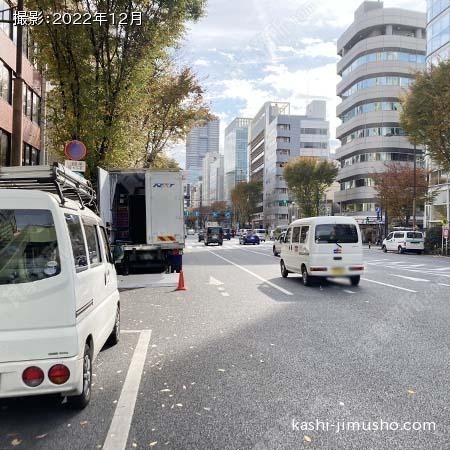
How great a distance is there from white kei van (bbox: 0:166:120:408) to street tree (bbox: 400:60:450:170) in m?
30.5

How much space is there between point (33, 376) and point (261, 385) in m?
2.20

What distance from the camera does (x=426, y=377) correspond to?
479 cm

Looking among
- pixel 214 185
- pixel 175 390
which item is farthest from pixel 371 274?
pixel 214 185

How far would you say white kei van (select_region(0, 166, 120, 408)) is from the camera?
3.34 m

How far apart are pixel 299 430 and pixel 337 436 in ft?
0.95

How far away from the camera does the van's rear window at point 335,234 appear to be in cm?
1239

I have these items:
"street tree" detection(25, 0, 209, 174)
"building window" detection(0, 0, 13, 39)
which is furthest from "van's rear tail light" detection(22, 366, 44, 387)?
"building window" detection(0, 0, 13, 39)

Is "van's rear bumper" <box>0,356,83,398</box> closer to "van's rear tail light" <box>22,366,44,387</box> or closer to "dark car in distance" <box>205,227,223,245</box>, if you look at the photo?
"van's rear tail light" <box>22,366,44,387</box>

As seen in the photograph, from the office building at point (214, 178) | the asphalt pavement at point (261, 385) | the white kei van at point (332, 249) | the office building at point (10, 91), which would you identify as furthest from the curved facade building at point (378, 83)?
the office building at point (214, 178)

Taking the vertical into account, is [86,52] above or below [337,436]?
above

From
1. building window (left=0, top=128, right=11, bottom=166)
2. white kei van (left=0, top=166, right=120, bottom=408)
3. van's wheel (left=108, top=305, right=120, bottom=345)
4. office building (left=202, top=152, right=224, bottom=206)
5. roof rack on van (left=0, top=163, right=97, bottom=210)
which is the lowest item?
van's wheel (left=108, top=305, right=120, bottom=345)

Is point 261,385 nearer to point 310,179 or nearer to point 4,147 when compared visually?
point 4,147

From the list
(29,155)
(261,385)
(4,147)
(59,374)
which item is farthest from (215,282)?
(29,155)

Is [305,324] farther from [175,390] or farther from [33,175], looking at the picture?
[33,175]
